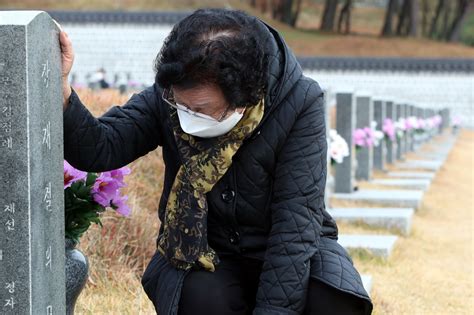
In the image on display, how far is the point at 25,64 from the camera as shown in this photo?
8.48ft

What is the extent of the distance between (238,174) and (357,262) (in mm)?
2923

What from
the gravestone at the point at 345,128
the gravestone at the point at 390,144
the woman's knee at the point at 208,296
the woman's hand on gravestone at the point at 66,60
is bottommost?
the gravestone at the point at 390,144

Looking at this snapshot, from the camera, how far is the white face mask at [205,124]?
2975 millimetres

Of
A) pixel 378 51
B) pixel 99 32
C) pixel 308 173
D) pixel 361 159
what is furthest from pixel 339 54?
pixel 308 173

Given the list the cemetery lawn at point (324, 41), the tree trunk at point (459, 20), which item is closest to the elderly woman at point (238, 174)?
the cemetery lawn at point (324, 41)

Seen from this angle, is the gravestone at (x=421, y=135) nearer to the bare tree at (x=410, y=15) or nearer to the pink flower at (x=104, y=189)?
the pink flower at (x=104, y=189)

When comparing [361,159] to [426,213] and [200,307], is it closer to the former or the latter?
[426,213]

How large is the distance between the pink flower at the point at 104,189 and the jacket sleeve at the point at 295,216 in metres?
0.63

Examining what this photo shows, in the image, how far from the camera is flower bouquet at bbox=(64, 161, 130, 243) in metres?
3.46

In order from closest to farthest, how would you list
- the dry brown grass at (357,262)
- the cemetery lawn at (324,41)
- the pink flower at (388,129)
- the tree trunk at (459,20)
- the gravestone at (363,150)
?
the dry brown grass at (357,262), the gravestone at (363,150), the pink flower at (388,129), the cemetery lawn at (324,41), the tree trunk at (459,20)

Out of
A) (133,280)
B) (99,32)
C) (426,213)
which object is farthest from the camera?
(99,32)

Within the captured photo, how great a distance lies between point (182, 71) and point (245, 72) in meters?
0.17

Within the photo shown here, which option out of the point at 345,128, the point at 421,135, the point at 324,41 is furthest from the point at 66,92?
the point at 324,41

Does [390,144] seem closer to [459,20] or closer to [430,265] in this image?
[430,265]
